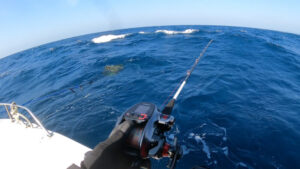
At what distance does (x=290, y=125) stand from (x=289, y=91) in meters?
3.46

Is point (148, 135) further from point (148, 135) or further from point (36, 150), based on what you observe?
point (36, 150)

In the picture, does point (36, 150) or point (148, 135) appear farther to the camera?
point (36, 150)

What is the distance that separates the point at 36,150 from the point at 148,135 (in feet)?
9.17

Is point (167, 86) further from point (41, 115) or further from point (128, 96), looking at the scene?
point (41, 115)

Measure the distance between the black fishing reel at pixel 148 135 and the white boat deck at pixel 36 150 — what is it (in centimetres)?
152

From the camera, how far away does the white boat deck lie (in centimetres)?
280

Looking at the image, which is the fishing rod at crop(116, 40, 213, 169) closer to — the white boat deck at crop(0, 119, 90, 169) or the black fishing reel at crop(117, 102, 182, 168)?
the black fishing reel at crop(117, 102, 182, 168)

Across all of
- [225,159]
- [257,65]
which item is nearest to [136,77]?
[225,159]

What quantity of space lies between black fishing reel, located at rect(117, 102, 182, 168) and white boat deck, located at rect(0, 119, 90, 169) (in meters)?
1.52

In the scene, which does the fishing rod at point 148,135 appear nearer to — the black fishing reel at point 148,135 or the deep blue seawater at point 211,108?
the black fishing reel at point 148,135

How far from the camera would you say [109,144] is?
5.19 ft

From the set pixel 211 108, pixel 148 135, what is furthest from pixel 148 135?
pixel 211 108

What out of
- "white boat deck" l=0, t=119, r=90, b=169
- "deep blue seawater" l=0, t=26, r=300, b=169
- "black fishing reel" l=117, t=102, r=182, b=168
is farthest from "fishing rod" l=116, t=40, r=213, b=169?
"deep blue seawater" l=0, t=26, r=300, b=169

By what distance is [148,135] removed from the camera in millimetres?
2113
